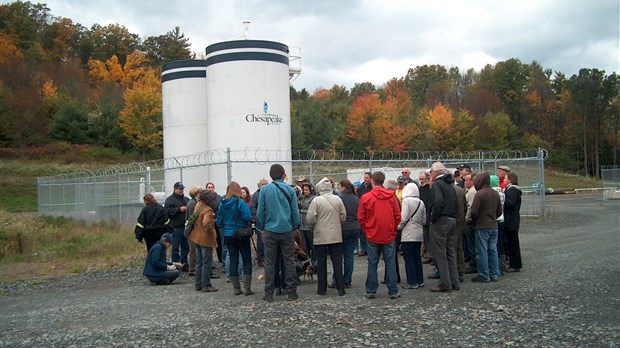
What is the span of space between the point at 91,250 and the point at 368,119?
122 feet

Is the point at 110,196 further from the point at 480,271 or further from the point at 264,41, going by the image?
the point at 480,271

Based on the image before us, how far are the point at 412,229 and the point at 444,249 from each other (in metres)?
0.56

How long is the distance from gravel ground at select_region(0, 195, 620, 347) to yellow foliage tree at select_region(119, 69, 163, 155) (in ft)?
130

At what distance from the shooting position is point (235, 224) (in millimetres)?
8547

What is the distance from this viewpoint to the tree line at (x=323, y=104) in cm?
5016

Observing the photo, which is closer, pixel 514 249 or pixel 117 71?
pixel 514 249

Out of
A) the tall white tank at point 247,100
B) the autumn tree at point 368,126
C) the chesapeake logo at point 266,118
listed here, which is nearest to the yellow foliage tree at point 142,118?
the autumn tree at point 368,126

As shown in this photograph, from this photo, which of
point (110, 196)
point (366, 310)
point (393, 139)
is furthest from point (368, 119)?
point (366, 310)

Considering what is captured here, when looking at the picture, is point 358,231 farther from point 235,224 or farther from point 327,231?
point 235,224

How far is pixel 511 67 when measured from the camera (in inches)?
3337

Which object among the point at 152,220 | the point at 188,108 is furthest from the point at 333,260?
the point at 188,108

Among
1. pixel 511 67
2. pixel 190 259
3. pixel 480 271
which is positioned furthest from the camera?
pixel 511 67

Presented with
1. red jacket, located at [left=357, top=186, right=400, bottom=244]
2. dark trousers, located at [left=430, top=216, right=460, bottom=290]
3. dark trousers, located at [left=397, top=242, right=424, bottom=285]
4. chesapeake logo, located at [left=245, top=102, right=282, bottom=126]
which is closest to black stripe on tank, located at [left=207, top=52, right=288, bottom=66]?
chesapeake logo, located at [left=245, top=102, right=282, bottom=126]

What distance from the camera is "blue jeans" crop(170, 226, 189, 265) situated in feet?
38.4
